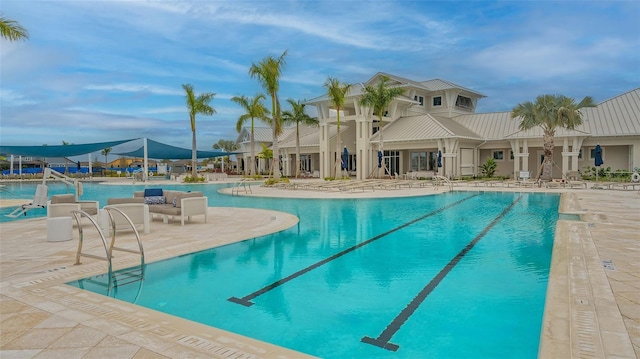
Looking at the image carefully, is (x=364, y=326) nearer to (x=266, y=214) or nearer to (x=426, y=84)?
(x=266, y=214)

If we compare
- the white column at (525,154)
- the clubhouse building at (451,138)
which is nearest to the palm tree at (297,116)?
the clubhouse building at (451,138)

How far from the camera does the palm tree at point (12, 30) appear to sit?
31.0ft

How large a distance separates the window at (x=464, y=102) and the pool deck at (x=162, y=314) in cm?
3090

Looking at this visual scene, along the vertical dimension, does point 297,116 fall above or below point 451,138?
above

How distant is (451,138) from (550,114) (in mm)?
6366

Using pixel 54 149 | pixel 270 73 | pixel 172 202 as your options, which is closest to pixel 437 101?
pixel 270 73

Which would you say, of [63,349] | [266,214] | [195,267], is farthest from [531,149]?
[63,349]

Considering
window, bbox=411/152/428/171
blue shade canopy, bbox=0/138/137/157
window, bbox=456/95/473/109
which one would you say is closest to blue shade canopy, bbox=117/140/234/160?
blue shade canopy, bbox=0/138/137/157

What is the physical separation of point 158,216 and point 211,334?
8.80 meters

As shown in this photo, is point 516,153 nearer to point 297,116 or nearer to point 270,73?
point 297,116

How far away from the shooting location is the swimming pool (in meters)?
4.03

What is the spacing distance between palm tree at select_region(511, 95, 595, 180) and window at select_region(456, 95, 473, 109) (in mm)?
10485

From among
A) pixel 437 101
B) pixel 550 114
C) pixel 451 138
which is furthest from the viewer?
pixel 437 101

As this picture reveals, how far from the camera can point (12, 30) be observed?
9.59m
